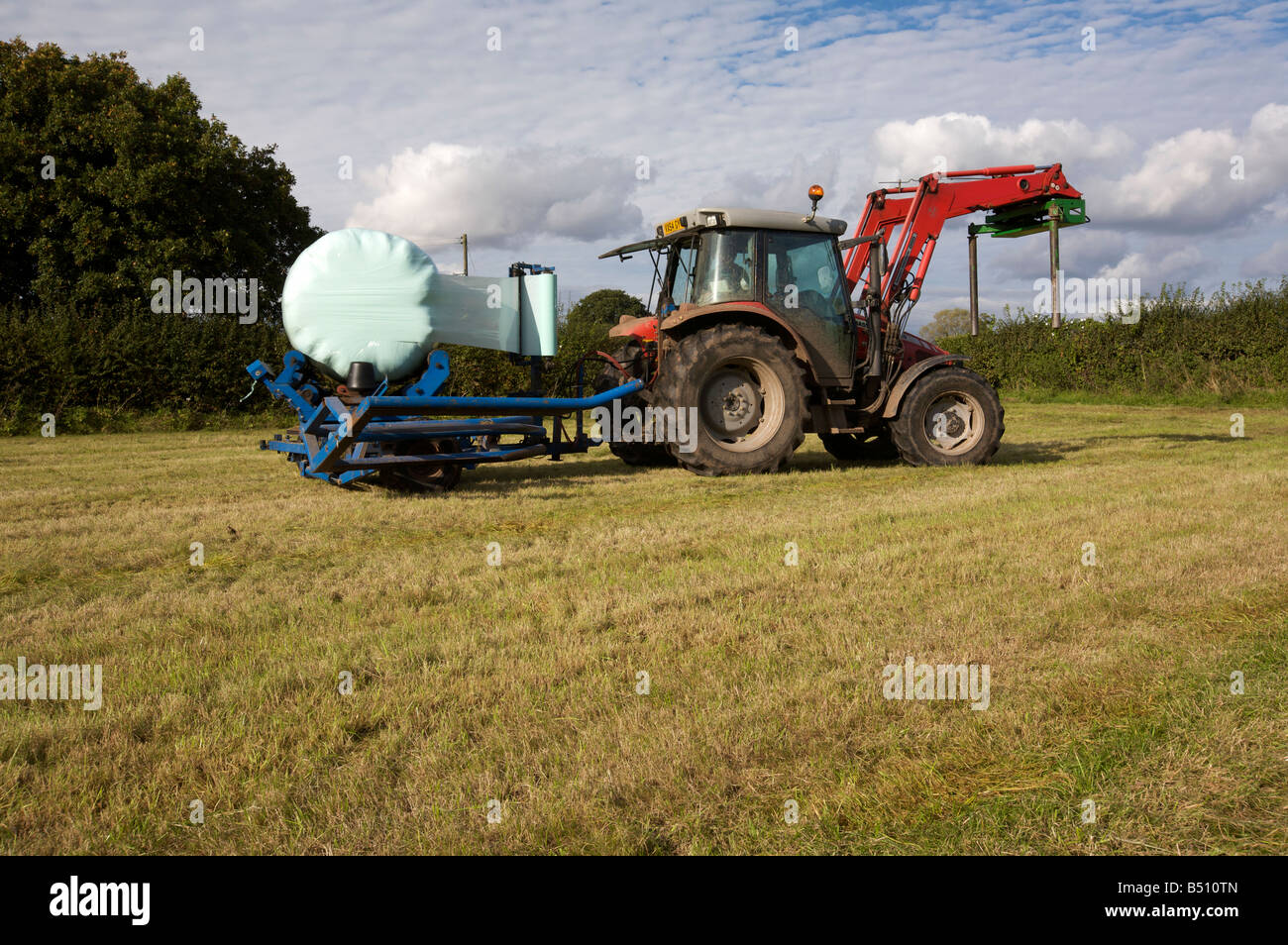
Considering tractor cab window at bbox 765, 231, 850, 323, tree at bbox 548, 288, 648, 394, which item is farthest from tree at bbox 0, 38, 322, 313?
tractor cab window at bbox 765, 231, 850, 323

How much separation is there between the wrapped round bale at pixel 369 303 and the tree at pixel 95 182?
13.1m

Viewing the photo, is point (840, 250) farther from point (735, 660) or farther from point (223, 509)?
point (735, 660)

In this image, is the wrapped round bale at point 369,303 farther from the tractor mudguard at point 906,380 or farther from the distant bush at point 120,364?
the distant bush at point 120,364

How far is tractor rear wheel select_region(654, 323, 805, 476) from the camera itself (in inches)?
324

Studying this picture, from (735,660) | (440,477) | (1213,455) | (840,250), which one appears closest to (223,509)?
(440,477)

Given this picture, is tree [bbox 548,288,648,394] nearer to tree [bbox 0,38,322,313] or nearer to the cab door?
the cab door

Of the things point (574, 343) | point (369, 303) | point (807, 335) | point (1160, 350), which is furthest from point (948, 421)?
point (1160, 350)

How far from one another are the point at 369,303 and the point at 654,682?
5.31m

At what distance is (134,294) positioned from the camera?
63.1 ft

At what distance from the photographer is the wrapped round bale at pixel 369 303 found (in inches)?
281

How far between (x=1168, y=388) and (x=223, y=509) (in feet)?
60.8

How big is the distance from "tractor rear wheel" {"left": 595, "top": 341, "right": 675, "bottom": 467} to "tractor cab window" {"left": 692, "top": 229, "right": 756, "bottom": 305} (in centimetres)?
94

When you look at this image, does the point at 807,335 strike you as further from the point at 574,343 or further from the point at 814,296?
the point at 574,343

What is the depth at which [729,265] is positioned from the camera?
27.9ft
